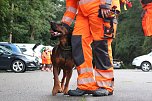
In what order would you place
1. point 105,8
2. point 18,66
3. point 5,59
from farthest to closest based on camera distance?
point 18,66 → point 5,59 → point 105,8

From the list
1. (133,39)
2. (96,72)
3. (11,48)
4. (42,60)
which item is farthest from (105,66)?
(133,39)

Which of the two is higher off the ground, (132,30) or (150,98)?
(132,30)

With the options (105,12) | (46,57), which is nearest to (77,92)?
(105,12)

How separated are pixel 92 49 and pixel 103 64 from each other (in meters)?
0.29

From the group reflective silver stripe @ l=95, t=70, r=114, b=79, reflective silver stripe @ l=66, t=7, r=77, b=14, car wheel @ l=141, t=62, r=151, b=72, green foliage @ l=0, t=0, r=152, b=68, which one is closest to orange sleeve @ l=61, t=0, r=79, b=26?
reflective silver stripe @ l=66, t=7, r=77, b=14

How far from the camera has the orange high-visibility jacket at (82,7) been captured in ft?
22.5

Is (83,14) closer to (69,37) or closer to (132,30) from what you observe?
(69,37)

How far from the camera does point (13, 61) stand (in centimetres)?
2262

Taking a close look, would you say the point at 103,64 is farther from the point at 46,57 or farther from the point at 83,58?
the point at 46,57

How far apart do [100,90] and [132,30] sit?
4938 centimetres

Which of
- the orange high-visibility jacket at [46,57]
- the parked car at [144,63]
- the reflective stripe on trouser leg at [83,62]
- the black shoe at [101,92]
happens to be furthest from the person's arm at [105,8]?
the parked car at [144,63]

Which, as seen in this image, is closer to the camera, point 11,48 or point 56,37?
point 56,37

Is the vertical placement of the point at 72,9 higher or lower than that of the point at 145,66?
A: higher

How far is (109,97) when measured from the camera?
6.68m
